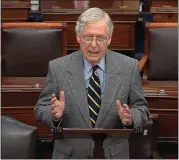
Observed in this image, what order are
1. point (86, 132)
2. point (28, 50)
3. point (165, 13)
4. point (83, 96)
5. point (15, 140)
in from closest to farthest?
point (86, 132) → point (15, 140) → point (83, 96) → point (28, 50) → point (165, 13)

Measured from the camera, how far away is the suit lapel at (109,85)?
30.4 inches

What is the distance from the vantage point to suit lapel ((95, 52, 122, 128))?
0.77m

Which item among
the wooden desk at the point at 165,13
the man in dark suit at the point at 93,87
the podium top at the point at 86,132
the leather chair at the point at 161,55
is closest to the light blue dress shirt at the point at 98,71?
the man in dark suit at the point at 93,87

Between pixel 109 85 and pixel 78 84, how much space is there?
6cm

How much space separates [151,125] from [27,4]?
104cm

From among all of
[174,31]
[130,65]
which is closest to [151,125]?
[130,65]

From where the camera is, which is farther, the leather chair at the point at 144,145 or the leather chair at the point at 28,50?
the leather chair at the point at 28,50

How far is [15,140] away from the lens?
675 millimetres

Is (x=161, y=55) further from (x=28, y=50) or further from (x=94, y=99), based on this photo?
(x=94, y=99)

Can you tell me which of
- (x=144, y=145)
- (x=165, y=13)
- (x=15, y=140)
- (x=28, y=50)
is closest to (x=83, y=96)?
(x=15, y=140)

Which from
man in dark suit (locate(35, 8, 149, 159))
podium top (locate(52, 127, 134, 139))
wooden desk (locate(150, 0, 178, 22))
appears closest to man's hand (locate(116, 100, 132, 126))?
man in dark suit (locate(35, 8, 149, 159))

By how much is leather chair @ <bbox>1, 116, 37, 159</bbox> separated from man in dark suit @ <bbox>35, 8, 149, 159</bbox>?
66 mm

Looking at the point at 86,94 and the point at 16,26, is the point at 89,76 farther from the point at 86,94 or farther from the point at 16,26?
the point at 16,26

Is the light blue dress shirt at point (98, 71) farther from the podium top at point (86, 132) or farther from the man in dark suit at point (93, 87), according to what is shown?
the podium top at point (86, 132)
